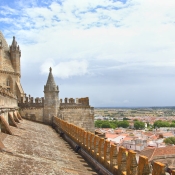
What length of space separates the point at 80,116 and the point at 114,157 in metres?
22.7

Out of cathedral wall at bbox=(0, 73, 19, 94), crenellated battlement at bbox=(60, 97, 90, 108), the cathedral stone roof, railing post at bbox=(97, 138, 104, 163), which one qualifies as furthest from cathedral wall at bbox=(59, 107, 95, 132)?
railing post at bbox=(97, 138, 104, 163)

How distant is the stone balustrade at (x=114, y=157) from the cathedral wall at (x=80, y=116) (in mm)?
13473

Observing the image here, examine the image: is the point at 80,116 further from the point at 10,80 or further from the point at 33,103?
the point at 10,80

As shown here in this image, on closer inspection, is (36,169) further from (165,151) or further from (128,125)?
(128,125)

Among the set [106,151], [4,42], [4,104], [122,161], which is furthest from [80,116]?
[122,161]

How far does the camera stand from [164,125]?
159125 millimetres

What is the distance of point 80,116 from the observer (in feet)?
106

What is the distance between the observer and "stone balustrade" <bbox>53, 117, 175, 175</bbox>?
7207 mm

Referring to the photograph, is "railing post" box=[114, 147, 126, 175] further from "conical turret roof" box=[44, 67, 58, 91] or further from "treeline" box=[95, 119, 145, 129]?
"treeline" box=[95, 119, 145, 129]

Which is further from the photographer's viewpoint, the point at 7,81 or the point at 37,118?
the point at 7,81

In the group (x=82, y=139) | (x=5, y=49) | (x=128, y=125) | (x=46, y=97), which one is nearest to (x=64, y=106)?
(x=46, y=97)

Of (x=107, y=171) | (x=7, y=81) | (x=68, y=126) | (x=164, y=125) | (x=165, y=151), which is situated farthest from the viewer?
(x=164, y=125)

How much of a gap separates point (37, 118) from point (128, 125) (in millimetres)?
136319

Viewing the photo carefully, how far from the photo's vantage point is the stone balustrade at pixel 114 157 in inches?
284
